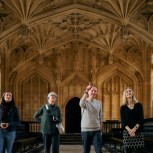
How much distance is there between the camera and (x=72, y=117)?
3334cm

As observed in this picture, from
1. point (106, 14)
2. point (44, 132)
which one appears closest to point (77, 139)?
point (106, 14)

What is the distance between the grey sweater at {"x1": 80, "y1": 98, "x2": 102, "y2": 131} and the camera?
286 inches

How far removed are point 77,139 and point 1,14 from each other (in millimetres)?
8354

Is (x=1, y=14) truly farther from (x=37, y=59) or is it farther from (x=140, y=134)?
(x=140, y=134)

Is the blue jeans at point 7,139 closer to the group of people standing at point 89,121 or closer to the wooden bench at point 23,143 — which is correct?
the group of people standing at point 89,121

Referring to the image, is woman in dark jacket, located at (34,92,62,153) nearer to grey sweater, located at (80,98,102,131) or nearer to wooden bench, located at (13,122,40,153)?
grey sweater, located at (80,98,102,131)

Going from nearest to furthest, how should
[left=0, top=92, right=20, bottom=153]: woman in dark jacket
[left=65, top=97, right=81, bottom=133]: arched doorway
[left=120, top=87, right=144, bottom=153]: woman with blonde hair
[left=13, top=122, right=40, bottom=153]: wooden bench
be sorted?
1. [left=120, top=87, right=144, bottom=153]: woman with blonde hair
2. [left=0, top=92, right=20, bottom=153]: woman in dark jacket
3. [left=13, top=122, right=40, bottom=153]: wooden bench
4. [left=65, top=97, right=81, bottom=133]: arched doorway

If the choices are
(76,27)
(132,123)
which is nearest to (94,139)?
(132,123)

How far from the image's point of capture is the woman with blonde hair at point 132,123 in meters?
6.82

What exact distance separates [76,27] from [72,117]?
7.44m

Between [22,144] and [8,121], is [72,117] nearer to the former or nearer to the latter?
[22,144]

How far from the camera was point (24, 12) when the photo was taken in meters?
24.2

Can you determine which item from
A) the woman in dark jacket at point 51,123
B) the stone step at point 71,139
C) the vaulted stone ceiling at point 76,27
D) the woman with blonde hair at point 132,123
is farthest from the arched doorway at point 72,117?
the woman with blonde hair at point 132,123

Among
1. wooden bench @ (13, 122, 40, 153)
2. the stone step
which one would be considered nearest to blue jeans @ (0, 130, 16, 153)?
wooden bench @ (13, 122, 40, 153)
